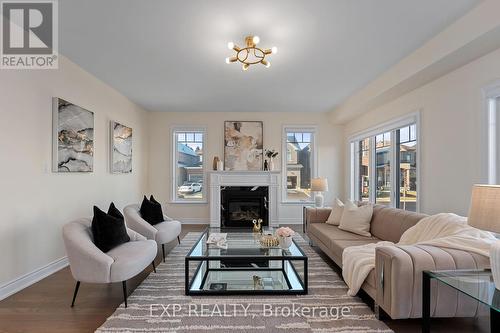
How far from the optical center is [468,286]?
183 centimetres

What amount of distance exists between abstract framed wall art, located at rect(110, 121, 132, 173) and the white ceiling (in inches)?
29.7

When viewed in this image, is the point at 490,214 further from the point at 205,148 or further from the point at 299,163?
the point at 205,148

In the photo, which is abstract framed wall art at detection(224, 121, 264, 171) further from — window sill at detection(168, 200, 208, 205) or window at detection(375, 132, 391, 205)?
window at detection(375, 132, 391, 205)

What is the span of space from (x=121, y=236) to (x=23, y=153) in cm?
136

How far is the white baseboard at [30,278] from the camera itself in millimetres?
2854

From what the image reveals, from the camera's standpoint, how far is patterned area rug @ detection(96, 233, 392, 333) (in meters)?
2.29

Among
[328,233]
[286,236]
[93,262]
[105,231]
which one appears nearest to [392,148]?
[328,233]

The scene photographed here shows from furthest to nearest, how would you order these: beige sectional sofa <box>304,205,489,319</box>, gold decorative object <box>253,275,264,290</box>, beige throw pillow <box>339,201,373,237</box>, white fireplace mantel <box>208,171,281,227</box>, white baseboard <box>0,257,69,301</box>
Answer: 1. white fireplace mantel <box>208,171,281,227</box>
2. beige throw pillow <box>339,201,373,237</box>
3. gold decorative object <box>253,275,264,290</box>
4. white baseboard <box>0,257,69,301</box>
5. beige sectional sofa <box>304,205,489,319</box>

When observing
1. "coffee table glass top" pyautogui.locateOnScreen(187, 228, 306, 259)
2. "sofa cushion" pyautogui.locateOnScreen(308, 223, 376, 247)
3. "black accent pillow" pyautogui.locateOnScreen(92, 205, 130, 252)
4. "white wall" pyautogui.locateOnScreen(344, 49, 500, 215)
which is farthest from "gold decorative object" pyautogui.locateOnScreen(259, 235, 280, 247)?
"white wall" pyautogui.locateOnScreen(344, 49, 500, 215)

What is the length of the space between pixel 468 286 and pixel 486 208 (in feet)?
1.70

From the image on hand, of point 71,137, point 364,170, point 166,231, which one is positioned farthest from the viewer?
point 364,170

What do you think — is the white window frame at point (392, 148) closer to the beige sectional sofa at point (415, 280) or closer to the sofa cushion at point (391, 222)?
the sofa cushion at point (391, 222)

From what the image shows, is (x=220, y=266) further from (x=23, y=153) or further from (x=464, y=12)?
(x=464, y=12)

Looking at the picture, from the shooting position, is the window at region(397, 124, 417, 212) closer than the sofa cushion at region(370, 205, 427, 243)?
No
